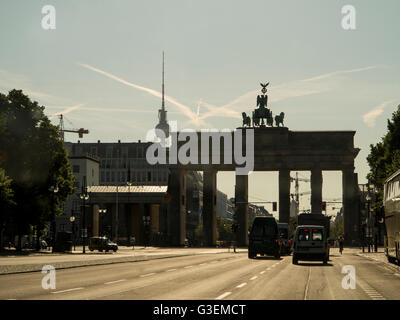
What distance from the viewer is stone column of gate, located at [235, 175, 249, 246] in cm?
10382

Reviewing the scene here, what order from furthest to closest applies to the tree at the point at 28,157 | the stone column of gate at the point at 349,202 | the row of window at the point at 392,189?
the stone column of gate at the point at 349,202 < the tree at the point at 28,157 < the row of window at the point at 392,189

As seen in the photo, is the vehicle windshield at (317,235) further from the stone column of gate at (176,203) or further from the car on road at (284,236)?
the stone column of gate at (176,203)

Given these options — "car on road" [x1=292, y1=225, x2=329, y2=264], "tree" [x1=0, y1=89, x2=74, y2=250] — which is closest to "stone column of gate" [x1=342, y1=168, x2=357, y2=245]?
"tree" [x1=0, y1=89, x2=74, y2=250]

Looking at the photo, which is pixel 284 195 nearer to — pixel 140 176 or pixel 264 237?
pixel 264 237

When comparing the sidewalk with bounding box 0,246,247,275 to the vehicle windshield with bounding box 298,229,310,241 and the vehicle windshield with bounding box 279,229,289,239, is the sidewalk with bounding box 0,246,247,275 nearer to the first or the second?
the vehicle windshield with bounding box 279,229,289,239

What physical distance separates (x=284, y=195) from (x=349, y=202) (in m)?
9.12

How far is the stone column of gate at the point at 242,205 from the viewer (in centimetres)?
10382

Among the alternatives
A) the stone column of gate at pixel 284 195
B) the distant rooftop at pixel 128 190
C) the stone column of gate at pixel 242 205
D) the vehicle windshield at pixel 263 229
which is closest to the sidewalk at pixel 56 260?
the vehicle windshield at pixel 263 229

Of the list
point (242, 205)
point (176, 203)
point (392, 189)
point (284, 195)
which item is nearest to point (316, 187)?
point (284, 195)

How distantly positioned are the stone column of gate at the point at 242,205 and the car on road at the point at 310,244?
6252 cm

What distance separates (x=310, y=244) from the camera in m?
40.5

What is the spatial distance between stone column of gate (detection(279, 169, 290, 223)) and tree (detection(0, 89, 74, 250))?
44.8m
